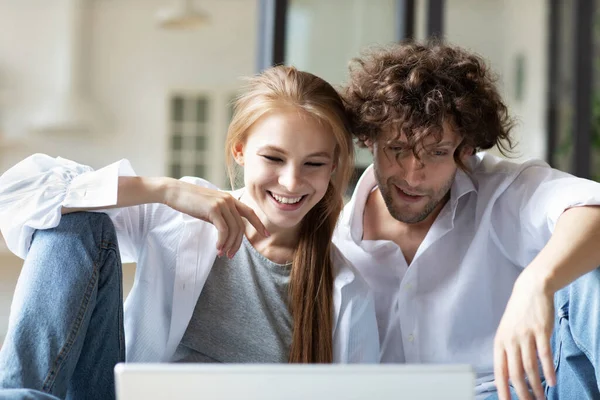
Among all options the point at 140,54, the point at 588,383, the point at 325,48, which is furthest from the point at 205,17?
the point at 588,383

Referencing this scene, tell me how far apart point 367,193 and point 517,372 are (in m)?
0.69

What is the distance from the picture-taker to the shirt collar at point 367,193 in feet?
5.32

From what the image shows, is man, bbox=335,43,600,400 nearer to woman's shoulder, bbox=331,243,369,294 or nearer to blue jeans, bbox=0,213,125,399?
woman's shoulder, bbox=331,243,369,294

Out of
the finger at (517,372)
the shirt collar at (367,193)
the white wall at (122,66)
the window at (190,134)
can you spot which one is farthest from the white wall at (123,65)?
the finger at (517,372)

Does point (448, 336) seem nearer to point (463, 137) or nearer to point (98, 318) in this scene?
point (463, 137)

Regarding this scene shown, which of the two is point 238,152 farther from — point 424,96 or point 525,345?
point 525,345

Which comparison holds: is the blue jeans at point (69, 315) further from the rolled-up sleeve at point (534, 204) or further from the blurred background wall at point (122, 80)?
the blurred background wall at point (122, 80)

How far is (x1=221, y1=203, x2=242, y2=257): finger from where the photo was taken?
53.6 inches

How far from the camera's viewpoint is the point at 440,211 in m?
1.65

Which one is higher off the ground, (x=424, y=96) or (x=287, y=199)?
(x=424, y=96)

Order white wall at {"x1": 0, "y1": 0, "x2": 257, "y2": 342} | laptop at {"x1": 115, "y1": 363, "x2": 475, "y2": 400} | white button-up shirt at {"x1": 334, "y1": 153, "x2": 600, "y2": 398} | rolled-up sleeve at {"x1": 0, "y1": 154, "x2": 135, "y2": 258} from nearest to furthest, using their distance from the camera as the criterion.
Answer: laptop at {"x1": 115, "y1": 363, "x2": 475, "y2": 400} → rolled-up sleeve at {"x1": 0, "y1": 154, "x2": 135, "y2": 258} → white button-up shirt at {"x1": 334, "y1": 153, "x2": 600, "y2": 398} → white wall at {"x1": 0, "y1": 0, "x2": 257, "y2": 342}

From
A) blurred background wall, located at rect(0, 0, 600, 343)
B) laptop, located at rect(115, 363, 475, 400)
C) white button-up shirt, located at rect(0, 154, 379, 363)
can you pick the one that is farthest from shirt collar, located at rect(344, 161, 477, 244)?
blurred background wall, located at rect(0, 0, 600, 343)

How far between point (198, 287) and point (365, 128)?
468 mm

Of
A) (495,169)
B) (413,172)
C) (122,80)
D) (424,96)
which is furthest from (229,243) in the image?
(122,80)
